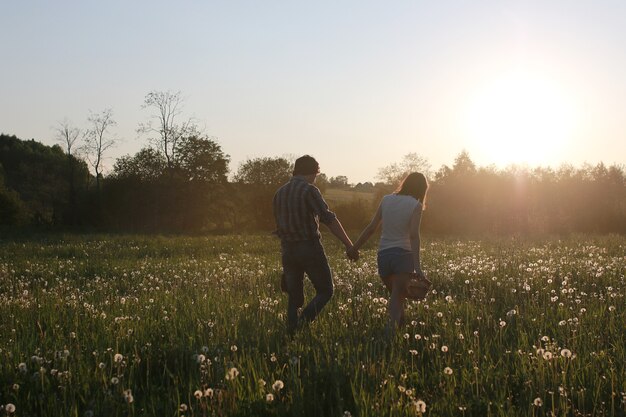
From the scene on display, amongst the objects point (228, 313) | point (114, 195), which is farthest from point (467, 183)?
point (228, 313)

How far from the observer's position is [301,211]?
7.88 meters

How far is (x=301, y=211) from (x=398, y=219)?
1.21m

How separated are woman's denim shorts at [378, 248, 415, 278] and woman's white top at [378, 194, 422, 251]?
63 millimetres

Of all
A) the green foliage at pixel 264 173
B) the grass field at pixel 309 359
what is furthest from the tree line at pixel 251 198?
the grass field at pixel 309 359

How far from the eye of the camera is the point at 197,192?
62719mm

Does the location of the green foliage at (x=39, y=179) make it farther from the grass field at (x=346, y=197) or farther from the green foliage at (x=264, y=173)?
the grass field at (x=346, y=197)

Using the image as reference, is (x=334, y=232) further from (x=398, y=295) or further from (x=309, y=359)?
(x=309, y=359)

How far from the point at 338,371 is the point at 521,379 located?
1.67 m

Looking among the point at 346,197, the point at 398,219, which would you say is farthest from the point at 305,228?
the point at 346,197

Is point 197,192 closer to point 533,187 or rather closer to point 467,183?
point 467,183

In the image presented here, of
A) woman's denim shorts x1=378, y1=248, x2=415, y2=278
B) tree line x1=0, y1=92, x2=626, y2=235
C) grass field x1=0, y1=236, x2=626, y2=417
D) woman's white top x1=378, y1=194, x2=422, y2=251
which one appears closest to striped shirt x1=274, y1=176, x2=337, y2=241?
woman's white top x1=378, y1=194, x2=422, y2=251

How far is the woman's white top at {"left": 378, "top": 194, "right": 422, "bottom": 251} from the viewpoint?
783 cm

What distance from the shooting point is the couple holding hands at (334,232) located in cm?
783

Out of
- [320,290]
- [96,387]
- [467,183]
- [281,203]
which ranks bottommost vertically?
[96,387]
